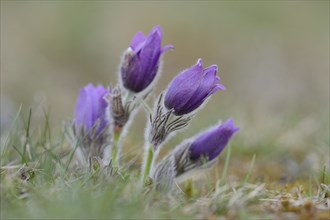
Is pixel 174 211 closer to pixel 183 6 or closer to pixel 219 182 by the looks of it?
pixel 219 182

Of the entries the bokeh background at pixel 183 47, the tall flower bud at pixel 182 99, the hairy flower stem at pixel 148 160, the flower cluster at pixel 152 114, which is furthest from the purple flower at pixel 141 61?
the bokeh background at pixel 183 47

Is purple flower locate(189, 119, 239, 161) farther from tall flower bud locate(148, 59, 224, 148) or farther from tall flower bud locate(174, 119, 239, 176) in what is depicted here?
tall flower bud locate(148, 59, 224, 148)

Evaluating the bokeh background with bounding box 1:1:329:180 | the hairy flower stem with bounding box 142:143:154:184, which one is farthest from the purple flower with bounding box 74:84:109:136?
the bokeh background with bounding box 1:1:329:180

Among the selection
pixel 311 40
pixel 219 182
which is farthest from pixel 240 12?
pixel 219 182

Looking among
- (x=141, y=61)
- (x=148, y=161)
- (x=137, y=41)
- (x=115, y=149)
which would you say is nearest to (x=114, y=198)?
(x=148, y=161)

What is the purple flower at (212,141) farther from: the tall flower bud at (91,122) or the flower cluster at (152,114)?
the tall flower bud at (91,122)

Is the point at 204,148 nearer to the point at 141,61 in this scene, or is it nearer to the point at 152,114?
the point at 152,114
